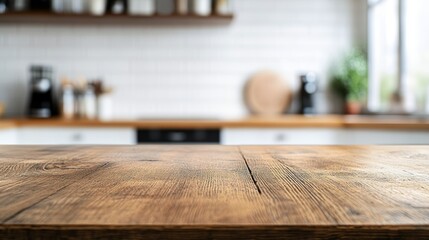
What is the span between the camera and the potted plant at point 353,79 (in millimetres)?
3035

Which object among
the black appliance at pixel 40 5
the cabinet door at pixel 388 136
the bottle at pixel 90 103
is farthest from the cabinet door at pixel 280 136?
the black appliance at pixel 40 5

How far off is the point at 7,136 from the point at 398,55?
237 centimetres

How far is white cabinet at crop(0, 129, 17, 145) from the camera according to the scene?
2.40m

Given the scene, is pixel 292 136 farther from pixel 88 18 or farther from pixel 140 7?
pixel 88 18

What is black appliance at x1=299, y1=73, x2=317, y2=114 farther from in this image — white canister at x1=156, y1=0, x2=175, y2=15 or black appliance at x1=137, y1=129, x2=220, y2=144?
white canister at x1=156, y1=0, x2=175, y2=15

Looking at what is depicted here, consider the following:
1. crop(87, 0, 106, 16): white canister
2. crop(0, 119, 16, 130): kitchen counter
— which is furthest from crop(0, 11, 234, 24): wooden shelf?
crop(0, 119, 16, 130): kitchen counter

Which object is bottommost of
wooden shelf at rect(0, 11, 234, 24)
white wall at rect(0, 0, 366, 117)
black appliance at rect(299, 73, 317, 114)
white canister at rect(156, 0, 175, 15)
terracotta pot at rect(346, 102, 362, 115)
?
terracotta pot at rect(346, 102, 362, 115)

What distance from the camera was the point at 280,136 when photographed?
8.39 feet

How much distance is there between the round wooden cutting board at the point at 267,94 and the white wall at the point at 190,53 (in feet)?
0.20

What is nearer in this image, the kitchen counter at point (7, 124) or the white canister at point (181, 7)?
the kitchen counter at point (7, 124)

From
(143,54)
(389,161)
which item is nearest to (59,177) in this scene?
(389,161)

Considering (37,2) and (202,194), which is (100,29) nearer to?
(37,2)

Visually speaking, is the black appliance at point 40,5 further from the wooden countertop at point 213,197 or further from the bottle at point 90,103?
the wooden countertop at point 213,197

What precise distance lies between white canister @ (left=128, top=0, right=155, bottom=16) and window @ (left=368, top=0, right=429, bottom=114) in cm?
153
